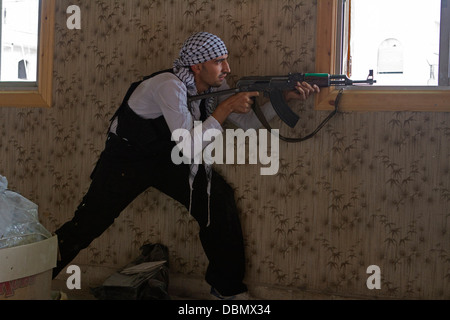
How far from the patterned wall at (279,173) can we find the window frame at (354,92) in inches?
1.6

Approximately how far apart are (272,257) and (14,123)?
1832mm

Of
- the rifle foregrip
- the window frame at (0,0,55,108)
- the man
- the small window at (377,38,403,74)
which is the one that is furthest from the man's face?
the window frame at (0,0,55,108)

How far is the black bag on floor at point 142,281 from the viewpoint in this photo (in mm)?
2354

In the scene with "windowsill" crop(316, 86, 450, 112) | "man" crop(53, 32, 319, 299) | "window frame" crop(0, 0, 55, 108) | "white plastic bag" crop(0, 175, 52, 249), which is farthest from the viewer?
"window frame" crop(0, 0, 55, 108)

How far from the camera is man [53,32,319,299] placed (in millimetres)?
2273

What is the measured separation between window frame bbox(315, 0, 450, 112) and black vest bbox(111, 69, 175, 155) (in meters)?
0.77

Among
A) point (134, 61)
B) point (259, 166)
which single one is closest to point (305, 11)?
point (259, 166)

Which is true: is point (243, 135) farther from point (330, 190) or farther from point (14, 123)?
point (14, 123)

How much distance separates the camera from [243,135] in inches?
98.3

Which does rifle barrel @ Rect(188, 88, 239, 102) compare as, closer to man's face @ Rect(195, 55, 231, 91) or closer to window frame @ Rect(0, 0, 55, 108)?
man's face @ Rect(195, 55, 231, 91)

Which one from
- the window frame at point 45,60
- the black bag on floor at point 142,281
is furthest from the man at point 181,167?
the window frame at point 45,60

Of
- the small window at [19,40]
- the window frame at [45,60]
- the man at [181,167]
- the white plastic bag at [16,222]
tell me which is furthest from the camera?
the small window at [19,40]

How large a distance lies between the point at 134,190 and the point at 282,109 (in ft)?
2.77

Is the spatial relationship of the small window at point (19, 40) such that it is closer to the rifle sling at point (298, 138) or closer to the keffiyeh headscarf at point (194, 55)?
the keffiyeh headscarf at point (194, 55)
